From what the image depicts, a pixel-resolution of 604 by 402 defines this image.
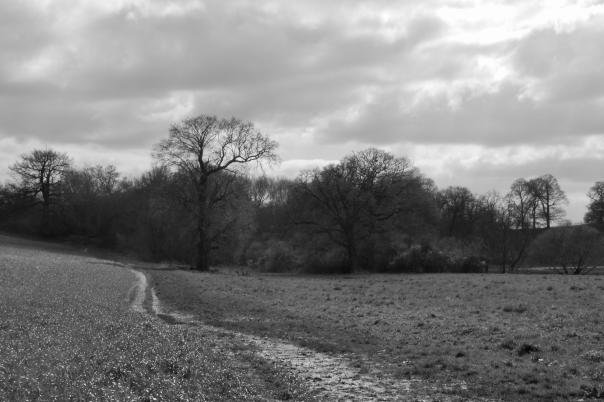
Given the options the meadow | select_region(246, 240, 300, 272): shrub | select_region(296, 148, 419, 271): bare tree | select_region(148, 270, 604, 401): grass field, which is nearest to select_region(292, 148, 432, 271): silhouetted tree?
select_region(296, 148, 419, 271): bare tree

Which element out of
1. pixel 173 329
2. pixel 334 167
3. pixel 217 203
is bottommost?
pixel 173 329

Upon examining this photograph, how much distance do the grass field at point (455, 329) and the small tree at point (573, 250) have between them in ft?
102

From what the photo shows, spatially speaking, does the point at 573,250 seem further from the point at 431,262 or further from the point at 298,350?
the point at 298,350

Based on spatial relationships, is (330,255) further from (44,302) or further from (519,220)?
(44,302)

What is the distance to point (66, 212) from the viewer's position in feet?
345

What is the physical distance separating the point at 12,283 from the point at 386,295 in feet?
62.4


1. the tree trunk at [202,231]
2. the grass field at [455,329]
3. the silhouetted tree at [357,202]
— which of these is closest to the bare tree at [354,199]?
the silhouetted tree at [357,202]

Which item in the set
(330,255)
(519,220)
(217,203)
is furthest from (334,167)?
(519,220)

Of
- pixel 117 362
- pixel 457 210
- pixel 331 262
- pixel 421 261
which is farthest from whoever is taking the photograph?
pixel 457 210

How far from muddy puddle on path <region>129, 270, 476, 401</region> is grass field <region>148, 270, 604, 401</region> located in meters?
0.33

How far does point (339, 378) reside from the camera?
12.8 metres

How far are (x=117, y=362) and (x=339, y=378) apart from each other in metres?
4.41

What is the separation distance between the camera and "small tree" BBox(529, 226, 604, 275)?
62688mm

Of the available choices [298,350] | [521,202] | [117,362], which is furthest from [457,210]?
[117,362]
